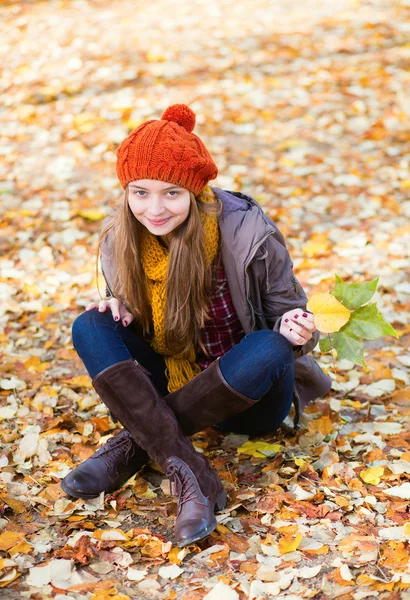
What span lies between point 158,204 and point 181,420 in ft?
2.37

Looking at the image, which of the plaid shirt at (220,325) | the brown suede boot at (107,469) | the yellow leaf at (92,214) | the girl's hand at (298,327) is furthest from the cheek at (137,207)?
the yellow leaf at (92,214)

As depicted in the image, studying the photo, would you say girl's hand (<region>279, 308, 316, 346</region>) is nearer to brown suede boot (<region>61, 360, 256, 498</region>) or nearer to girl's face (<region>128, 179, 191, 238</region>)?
brown suede boot (<region>61, 360, 256, 498</region>)

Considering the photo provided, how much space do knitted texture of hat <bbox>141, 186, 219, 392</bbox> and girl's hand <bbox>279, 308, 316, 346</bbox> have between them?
13.5 inches

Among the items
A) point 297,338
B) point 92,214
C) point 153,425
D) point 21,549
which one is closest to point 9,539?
point 21,549

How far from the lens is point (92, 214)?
4.83 meters

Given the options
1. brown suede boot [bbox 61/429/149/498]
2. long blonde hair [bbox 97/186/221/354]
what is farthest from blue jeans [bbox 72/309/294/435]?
brown suede boot [bbox 61/429/149/498]

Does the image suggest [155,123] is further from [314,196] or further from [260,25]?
[260,25]

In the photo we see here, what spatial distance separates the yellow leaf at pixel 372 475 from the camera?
8.11 ft

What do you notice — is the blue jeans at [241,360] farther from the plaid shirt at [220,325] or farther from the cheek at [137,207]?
the cheek at [137,207]

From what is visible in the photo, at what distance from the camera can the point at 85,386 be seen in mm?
3193

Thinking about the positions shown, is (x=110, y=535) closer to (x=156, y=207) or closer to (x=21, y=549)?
(x=21, y=549)

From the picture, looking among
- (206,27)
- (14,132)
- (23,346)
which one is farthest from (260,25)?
(23,346)

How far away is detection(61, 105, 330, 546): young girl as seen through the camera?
234 centimetres

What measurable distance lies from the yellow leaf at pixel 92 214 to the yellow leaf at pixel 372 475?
9.28 ft
